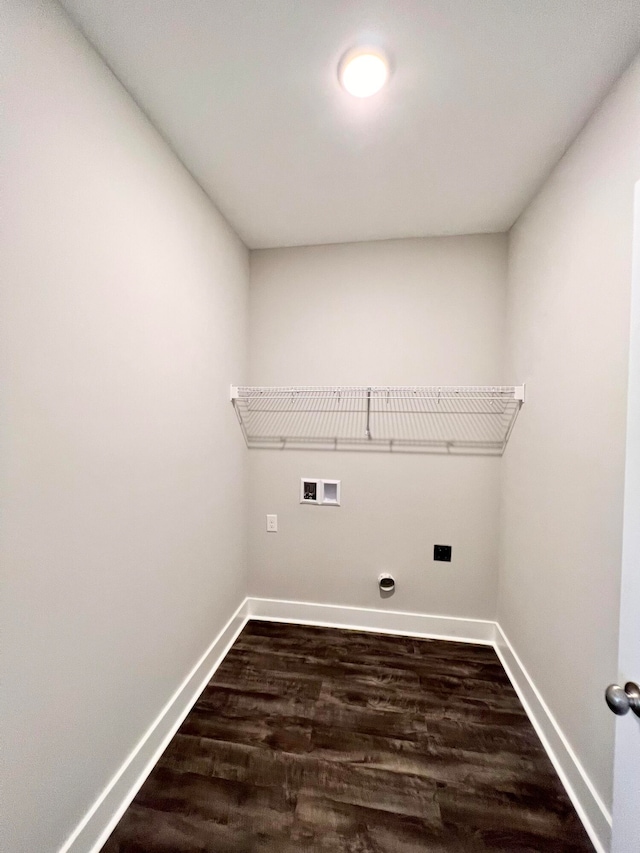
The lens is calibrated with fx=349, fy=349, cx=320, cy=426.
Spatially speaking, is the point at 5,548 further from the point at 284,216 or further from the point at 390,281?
the point at 390,281

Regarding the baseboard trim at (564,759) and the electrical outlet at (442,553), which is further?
the electrical outlet at (442,553)

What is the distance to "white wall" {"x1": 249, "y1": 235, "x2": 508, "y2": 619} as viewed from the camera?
7.01 ft

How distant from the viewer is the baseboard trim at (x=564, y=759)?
1.11 meters

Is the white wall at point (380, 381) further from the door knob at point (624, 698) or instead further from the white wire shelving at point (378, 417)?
the door knob at point (624, 698)

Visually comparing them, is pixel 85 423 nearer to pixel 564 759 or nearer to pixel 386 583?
pixel 386 583

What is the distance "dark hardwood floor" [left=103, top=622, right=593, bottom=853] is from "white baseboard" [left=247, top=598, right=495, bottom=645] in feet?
0.77

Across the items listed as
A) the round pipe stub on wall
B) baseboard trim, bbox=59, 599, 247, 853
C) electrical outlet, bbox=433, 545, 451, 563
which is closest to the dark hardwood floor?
baseboard trim, bbox=59, 599, 247, 853

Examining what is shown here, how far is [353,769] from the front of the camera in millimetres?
1339

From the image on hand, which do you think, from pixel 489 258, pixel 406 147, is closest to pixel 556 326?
pixel 489 258

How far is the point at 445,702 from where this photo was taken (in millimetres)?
1662

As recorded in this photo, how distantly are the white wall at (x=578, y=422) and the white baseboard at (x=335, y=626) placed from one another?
9 cm

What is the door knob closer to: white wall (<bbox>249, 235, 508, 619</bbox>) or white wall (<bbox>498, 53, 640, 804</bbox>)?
white wall (<bbox>498, 53, 640, 804</bbox>)

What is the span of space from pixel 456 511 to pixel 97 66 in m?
2.49

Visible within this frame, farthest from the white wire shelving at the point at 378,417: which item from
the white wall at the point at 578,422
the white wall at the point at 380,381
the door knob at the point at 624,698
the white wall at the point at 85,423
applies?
the door knob at the point at 624,698
